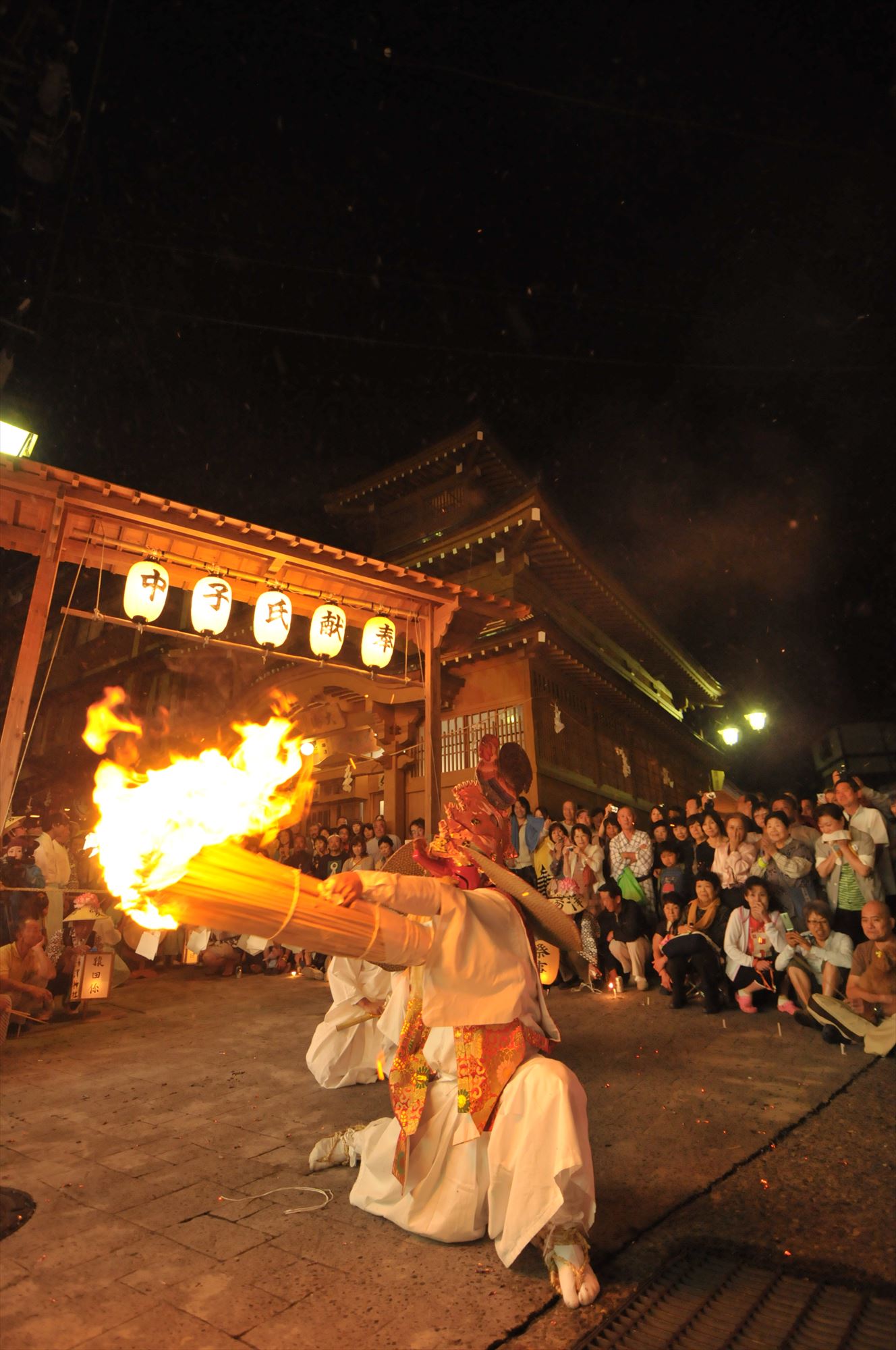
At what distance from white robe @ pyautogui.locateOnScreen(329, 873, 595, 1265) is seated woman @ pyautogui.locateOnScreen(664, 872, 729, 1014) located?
415 centimetres

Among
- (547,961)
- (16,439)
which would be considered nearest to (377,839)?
(547,961)

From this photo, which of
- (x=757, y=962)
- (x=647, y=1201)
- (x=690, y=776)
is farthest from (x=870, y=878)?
(x=690, y=776)

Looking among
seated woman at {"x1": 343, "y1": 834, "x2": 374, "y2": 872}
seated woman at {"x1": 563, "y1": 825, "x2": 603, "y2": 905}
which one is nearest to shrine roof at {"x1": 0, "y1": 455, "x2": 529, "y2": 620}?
seated woman at {"x1": 563, "y1": 825, "x2": 603, "y2": 905}

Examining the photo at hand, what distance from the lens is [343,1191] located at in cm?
325

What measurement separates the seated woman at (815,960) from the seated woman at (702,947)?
578mm

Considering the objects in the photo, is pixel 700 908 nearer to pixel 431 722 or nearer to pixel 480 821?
pixel 431 722

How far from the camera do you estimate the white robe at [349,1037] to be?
185 inches

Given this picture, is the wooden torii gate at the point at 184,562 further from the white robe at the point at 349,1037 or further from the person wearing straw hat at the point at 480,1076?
the person wearing straw hat at the point at 480,1076

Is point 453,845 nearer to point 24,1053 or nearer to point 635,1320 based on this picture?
point 635,1320

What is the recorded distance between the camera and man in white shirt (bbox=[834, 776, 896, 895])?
6219 mm

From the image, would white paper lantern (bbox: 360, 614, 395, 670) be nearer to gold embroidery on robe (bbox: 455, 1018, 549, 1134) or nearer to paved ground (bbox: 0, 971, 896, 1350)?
paved ground (bbox: 0, 971, 896, 1350)

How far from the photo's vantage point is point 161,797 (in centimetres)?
231

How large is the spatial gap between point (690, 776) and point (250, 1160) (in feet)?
73.0

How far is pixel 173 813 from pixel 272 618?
677 centimetres
